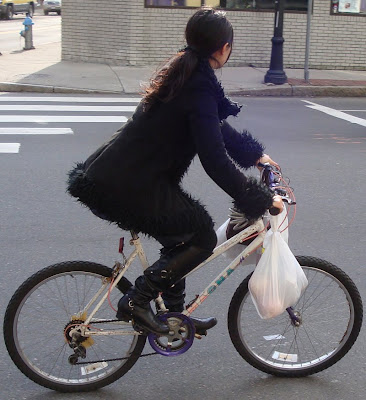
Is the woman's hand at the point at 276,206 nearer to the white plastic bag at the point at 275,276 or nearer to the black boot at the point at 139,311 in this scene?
the white plastic bag at the point at 275,276

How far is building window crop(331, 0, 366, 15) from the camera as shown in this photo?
1700 centimetres

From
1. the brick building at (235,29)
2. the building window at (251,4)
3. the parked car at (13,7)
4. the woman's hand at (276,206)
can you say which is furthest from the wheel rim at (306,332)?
the parked car at (13,7)

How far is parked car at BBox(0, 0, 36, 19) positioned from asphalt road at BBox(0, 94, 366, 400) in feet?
89.0

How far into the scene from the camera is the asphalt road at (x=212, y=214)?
3.62 m

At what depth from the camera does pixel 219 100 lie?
3.12 m

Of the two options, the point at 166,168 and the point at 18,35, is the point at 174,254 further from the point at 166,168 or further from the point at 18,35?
the point at 18,35

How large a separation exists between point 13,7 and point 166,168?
37996 millimetres

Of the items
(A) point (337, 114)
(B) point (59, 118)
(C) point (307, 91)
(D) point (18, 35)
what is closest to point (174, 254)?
(B) point (59, 118)

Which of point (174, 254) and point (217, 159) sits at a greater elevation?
point (217, 159)

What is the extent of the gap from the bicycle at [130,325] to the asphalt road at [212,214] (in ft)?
0.36

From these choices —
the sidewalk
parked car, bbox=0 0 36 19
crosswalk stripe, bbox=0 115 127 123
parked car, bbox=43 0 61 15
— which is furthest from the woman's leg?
parked car, bbox=43 0 61 15

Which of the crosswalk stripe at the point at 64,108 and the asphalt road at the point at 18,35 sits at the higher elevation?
the asphalt road at the point at 18,35

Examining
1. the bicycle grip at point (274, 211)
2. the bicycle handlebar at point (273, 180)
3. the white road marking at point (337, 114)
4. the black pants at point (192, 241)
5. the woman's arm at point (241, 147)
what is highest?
the woman's arm at point (241, 147)

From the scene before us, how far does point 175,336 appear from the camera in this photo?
3441 millimetres
